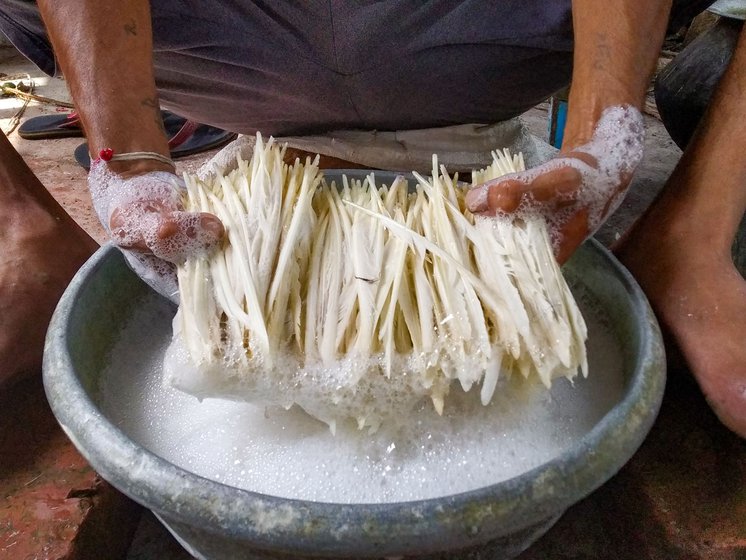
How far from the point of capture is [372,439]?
686 millimetres

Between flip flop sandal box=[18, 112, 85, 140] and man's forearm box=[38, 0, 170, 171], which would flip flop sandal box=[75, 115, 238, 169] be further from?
man's forearm box=[38, 0, 170, 171]

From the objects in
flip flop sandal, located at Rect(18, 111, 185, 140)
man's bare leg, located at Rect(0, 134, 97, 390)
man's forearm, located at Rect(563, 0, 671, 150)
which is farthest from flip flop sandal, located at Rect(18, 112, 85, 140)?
man's forearm, located at Rect(563, 0, 671, 150)

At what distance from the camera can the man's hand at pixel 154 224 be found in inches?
26.6

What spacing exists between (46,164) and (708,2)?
6.06 ft

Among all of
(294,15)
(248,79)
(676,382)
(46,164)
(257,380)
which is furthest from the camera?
(46,164)

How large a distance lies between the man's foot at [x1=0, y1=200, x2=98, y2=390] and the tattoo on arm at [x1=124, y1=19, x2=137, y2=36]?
35 centimetres

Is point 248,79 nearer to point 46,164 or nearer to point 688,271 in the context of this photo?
point 688,271

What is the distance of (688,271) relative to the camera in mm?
860

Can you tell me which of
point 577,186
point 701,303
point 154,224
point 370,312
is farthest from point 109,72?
point 701,303

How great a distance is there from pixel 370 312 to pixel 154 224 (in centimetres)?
26

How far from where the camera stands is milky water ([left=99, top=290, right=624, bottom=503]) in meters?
0.65

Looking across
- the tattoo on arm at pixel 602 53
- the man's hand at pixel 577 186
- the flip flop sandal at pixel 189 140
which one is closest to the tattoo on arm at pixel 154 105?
the man's hand at pixel 577 186

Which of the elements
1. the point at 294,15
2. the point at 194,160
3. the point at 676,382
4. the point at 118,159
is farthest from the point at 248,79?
the point at 676,382

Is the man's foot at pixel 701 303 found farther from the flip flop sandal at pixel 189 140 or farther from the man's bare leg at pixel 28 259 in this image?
the flip flop sandal at pixel 189 140
